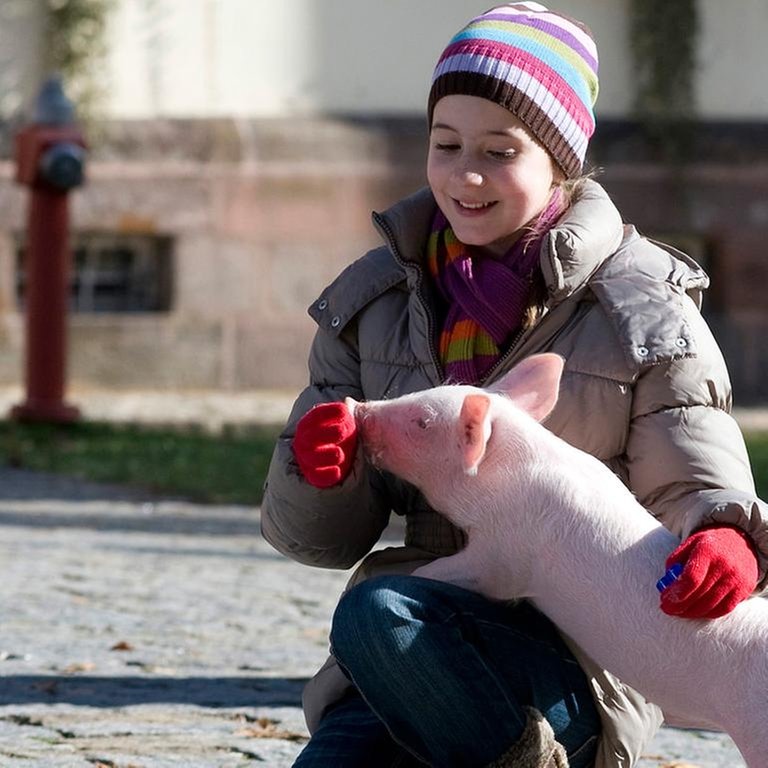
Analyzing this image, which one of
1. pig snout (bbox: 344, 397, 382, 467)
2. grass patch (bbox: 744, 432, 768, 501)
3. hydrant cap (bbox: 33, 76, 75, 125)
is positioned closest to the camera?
pig snout (bbox: 344, 397, 382, 467)

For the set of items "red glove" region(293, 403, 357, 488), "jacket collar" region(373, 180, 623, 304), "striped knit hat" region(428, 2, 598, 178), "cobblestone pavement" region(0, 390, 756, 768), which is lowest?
"cobblestone pavement" region(0, 390, 756, 768)

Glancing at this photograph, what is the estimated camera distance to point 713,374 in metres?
3.34

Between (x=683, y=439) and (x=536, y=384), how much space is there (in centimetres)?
31

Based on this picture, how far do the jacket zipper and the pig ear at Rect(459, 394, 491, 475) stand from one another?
0.35m

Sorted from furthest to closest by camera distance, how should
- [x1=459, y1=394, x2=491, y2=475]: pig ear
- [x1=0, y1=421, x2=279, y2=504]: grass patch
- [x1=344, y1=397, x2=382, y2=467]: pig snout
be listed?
1. [x1=0, y1=421, x2=279, y2=504]: grass patch
2. [x1=344, y1=397, x2=382, y2=467]: pig snout
3. [x1=459, y1=394, x2=491, y2=475]: pig ear

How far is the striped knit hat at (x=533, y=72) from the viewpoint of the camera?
11.2ft

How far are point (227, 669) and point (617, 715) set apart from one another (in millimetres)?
2021

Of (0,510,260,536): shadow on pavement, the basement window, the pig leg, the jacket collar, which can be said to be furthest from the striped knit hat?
the basement window

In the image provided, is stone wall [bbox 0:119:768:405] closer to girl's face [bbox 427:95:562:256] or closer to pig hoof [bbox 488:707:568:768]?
girl's face [bbox 427:95:562:256]

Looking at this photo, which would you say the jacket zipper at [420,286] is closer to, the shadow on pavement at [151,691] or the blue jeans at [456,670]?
the blue jeans at [456,670]

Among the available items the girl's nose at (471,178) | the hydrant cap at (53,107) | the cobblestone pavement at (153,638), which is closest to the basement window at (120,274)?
the hydrant cap at (53,107)

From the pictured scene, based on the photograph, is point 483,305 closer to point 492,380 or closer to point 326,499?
point 492,380

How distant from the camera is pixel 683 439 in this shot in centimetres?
327

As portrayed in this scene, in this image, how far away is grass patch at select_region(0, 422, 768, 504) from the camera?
9109 millimetres
